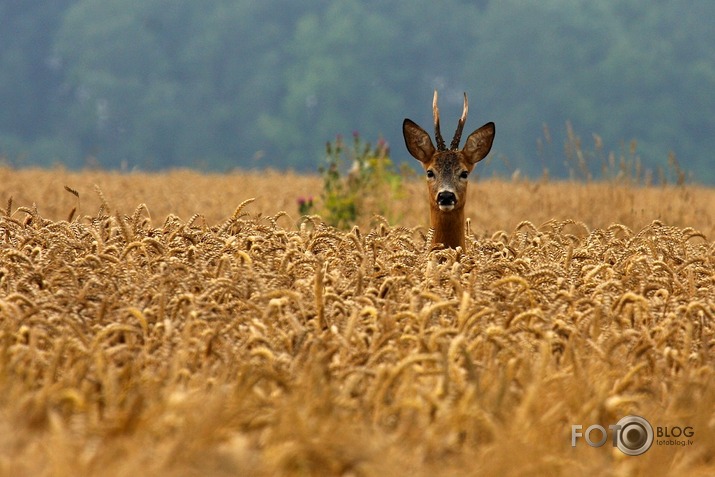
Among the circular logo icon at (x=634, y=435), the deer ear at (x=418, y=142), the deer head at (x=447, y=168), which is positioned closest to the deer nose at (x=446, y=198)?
the deer head at (x=447, y=168)

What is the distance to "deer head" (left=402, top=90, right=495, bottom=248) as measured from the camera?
6.83 meters

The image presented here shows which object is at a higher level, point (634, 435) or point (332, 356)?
point (332, 356)

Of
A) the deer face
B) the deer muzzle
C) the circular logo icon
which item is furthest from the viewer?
the deer face

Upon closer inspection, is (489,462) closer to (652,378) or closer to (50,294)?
(652,378)

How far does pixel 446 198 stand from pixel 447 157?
1.88 feet

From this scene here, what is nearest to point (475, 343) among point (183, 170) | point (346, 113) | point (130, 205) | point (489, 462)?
point (489, 462)

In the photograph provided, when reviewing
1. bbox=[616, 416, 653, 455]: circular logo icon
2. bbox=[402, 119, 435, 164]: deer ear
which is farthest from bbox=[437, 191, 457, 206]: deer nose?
bbox=[616, 416, 653, 455]: circular logo icon

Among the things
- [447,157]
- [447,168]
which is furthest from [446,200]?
[447,157]

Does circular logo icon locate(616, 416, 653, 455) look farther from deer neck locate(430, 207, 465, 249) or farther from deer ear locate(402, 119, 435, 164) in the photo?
deer ear locate(402, 119, 435, 164)

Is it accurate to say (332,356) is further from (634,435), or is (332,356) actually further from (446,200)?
(446,200)

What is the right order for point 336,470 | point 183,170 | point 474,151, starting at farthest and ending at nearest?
point 183,170, point 474,151, point 336,470

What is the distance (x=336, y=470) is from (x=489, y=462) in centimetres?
42

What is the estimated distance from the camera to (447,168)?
722cm

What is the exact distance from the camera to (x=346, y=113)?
376 feet
